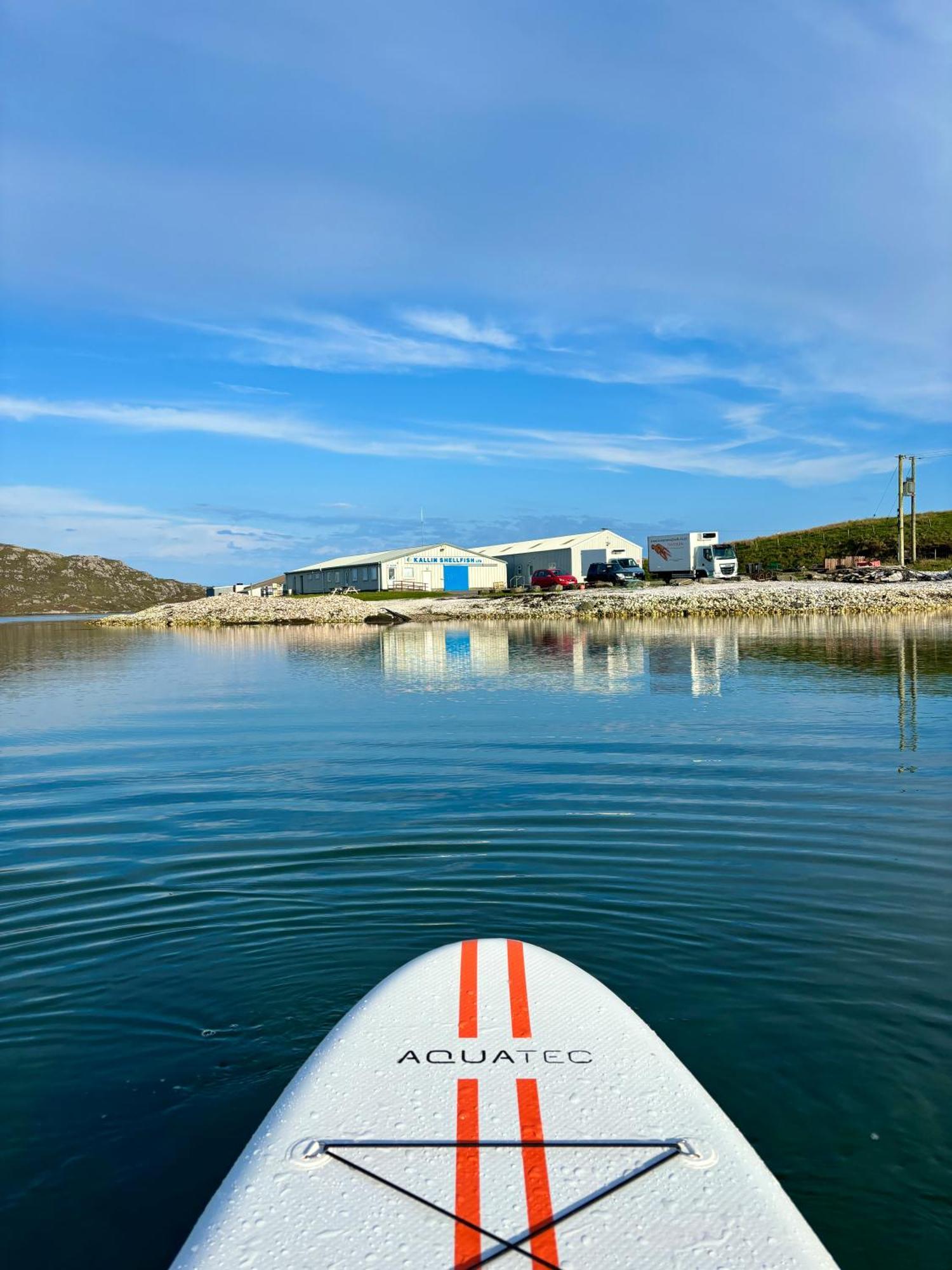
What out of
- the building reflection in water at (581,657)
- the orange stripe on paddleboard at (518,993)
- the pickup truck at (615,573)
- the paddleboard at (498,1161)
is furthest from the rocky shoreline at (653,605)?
the paddleboard at (498,1161)

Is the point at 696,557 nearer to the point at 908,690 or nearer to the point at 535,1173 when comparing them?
the point at 908,690

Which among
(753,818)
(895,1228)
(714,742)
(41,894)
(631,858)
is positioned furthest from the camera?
(714,742)

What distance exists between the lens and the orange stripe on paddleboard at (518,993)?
475 cm

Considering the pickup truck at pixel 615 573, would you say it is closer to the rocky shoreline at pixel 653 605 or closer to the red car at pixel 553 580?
the red car at pixel 553 580

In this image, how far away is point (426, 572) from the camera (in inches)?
3282

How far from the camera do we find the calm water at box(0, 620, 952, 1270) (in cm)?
456

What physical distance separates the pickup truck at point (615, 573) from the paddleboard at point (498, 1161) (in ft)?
218

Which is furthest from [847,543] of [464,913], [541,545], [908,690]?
[464,913]

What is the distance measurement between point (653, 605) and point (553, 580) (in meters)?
18.5

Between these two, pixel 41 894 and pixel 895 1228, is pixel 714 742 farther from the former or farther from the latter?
pixel 895 1228

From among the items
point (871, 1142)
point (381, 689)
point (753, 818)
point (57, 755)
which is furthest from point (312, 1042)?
point (381, 689)

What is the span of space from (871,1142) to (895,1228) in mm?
601

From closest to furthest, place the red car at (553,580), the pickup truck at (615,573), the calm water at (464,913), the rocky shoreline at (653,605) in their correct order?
the calm water at (464,913), the rocky shoreline at (653,605), the pickup truck at (615,573), the red car at (553,580)

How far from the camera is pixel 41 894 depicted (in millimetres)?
8711
